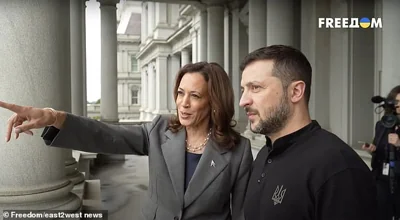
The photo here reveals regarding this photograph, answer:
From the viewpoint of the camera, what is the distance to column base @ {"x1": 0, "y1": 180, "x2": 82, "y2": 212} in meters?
4.08

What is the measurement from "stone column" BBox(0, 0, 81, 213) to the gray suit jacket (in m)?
1.84

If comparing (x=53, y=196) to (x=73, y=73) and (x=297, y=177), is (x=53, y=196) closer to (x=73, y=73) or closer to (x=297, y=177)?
(x=297, y=177)

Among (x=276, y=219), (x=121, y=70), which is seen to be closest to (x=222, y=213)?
(x=276, y=219)

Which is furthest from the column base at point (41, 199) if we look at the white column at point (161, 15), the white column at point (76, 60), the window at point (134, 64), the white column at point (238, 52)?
the window at point (134, 64)

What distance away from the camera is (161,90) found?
3884cm

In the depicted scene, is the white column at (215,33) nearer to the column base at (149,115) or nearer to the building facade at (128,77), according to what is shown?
the column base at (149,115)

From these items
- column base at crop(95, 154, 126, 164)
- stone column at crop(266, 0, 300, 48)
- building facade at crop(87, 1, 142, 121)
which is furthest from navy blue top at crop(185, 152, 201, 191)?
building facade at crop(87, 1, 142, 121)

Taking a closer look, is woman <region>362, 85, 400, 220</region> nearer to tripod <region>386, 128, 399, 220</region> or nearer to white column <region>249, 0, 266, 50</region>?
tripod <region>386, 128, 399, 220</region>

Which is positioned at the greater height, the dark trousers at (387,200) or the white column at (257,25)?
the white column at (257,25)

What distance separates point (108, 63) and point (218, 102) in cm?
1741

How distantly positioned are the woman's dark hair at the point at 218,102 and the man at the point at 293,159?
1.99 feet

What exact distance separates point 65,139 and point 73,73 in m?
9.45

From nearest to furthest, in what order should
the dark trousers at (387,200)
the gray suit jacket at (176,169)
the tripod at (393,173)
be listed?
the gray suit jacket at (176,169) < the tripod at (393,173) < the dark trousers at (387,200)

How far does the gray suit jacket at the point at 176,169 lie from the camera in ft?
8.66
